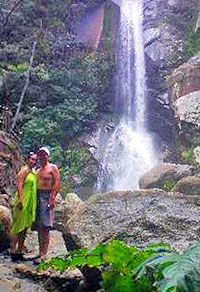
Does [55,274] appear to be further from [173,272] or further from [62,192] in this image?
[62,192]

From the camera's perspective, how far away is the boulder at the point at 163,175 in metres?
11.7

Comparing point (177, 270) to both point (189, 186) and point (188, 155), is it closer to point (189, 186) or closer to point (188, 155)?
point (189, 186)

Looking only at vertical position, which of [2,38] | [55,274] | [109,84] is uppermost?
[2,38]

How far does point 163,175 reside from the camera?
1189cm

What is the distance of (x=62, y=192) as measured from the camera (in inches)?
541

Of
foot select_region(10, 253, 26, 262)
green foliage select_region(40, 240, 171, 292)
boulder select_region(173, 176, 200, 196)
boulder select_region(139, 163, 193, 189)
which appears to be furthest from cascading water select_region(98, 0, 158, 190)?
green foliage select_region(40, 240, 171, 292)

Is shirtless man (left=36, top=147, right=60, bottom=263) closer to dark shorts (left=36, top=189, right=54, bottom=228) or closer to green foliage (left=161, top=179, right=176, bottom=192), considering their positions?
dark shorts (left=36, top=189, right=54, bottom=228)

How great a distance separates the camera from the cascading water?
16297 mm

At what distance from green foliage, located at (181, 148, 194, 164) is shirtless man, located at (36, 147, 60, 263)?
26.9ft

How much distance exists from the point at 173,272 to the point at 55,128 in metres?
14.3

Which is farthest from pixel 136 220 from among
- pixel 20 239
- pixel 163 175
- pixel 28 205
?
pixel 163 175

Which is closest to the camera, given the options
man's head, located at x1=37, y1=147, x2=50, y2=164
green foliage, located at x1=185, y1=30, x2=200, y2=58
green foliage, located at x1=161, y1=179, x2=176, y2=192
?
man's head, located at x1=37, y1=147, x2=50, y2=164

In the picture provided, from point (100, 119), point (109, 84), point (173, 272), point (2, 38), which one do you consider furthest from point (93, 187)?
point (173, 272)

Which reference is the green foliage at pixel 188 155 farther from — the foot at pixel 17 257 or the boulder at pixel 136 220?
the foot at pixel 17 257
